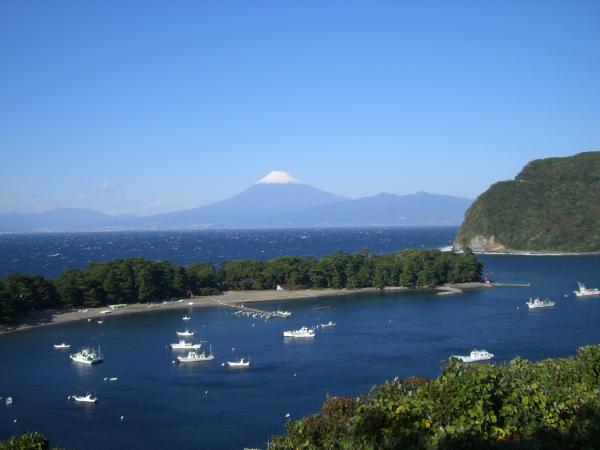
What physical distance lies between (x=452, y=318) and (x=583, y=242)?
47.9 m

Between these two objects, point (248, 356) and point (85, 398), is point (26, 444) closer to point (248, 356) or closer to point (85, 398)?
point (85, 398)

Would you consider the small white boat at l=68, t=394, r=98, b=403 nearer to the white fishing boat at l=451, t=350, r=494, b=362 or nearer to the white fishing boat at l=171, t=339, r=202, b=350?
the white fishing boat at l=171, t=339, r=202, b=350

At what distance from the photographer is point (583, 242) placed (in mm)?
72562

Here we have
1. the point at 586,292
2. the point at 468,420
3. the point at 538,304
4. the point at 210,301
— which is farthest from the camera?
the point at 210,301

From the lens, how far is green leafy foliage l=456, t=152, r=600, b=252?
74688 mm

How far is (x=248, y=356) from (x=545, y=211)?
210 feet

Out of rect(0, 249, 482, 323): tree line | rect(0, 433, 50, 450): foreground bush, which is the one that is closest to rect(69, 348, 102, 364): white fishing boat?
rect(0, 249, 482, 323): tree line

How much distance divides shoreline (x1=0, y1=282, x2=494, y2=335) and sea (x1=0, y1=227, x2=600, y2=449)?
1301mm

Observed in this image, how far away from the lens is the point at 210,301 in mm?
40562

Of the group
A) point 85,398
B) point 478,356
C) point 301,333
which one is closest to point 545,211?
point 301,333

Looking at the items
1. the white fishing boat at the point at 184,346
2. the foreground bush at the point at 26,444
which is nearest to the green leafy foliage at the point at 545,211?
the white fishing boat at the point at 184,346

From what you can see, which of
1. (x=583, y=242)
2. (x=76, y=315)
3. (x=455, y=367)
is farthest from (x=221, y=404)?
(x=583, y=242)

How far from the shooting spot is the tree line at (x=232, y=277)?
37.6 m

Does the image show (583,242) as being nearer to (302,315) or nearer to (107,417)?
(302,315)
